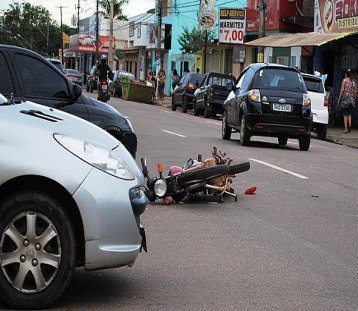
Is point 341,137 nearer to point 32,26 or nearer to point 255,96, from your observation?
point 255,96

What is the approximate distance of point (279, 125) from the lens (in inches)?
722

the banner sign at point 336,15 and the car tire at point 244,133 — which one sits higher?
the banner sign at point 336,15

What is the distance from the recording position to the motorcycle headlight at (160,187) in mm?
9898

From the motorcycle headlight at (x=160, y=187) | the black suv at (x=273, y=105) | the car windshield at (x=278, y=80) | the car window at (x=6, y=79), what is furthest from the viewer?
the car windshield at (x=278, y=80)

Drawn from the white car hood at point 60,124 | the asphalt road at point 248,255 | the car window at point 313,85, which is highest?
the white car hood at point 60,124

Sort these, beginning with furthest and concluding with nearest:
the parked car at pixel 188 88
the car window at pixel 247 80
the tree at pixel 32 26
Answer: the tree at pixel 32 26 → the parked car at pixel 188 88 → the car window at pixel 247 80

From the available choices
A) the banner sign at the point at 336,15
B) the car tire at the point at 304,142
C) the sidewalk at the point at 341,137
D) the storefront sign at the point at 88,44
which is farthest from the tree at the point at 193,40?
the car tire at the point at 304,142

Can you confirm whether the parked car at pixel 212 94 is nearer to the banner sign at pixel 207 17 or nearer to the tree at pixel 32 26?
the banner sign at pixel 207 17

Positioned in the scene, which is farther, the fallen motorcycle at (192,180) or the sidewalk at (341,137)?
the sidewalk at (341,137)

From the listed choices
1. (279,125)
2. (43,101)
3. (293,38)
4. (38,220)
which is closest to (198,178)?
(43,101)

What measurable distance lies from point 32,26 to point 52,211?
128229mm

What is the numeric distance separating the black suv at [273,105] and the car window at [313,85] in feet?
20.0

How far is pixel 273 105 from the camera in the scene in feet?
60.0

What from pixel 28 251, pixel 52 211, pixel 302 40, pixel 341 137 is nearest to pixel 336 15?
pixel 302 40
